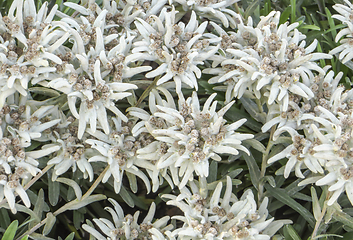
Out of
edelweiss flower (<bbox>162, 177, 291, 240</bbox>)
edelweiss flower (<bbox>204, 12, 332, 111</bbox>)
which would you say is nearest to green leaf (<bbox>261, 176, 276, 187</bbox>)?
edelweiss flower (<bbox>162, 177, 291, 240</bbox>)

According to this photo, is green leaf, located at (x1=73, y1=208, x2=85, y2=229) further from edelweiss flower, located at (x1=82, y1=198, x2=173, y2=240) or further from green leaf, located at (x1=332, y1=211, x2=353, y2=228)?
green leaf, located at (x1=332, y1=211, x2=353, y2=228)

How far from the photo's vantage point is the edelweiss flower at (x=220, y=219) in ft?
5.11

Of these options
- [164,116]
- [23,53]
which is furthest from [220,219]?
[23,53]

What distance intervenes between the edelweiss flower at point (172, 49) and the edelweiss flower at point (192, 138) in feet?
0.42

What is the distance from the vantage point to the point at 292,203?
1.88 meters

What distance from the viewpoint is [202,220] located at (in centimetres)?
161

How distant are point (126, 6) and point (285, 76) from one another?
889 mm

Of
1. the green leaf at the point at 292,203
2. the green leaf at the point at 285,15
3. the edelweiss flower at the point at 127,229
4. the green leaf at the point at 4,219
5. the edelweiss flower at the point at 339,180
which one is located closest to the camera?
the edelweiss flower at the point at 339,180

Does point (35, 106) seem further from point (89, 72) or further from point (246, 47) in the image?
point (246, 47)

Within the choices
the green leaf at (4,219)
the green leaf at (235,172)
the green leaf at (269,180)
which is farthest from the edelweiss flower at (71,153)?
the green leaf at (269,180)

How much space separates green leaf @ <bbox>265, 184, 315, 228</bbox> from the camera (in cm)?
188

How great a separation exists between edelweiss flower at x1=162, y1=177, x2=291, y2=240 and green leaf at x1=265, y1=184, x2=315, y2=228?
181mm

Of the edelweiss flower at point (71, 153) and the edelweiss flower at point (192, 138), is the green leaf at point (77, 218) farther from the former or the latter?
the edelweiss flower at point (192, 138)

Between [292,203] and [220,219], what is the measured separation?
468 millimetres
